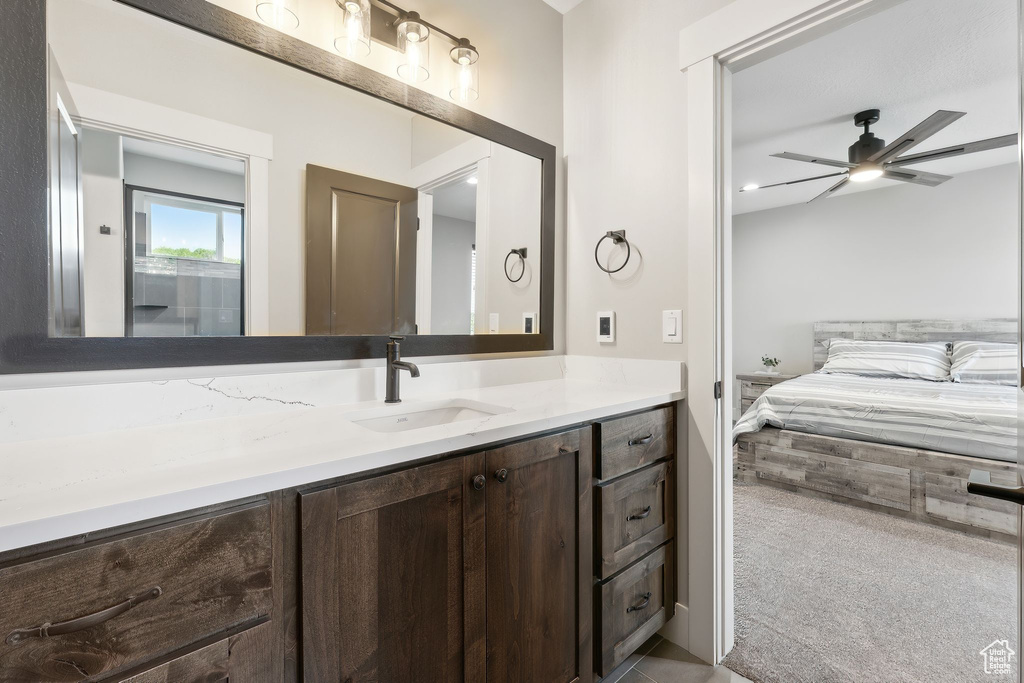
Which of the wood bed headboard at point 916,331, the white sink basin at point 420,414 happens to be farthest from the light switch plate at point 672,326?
the wood bed headboard at point 916,331

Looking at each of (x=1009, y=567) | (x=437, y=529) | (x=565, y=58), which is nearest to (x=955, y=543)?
(x=1009, y=567)

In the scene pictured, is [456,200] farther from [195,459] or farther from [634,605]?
[634,605]

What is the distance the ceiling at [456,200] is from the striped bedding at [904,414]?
266 centimetres

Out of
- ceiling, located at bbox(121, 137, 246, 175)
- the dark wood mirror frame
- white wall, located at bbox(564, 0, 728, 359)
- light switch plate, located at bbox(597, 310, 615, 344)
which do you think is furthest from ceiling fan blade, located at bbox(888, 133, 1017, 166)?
ceiling, located at bbox(121, 137, 246, 175)

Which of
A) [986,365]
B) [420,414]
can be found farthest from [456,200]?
[986,365]

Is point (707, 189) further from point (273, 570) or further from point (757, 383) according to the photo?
point (757, 383)

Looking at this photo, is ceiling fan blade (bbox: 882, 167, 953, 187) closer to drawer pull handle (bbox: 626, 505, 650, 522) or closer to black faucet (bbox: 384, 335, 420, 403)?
drawer pull handle (bbox: 626, 505, 650, 522)

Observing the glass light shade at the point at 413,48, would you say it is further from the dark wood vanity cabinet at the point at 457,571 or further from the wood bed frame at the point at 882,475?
the wood bed frame at the point at 882,475

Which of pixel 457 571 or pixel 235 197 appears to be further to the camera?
pixel 235 197

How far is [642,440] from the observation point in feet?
4.86

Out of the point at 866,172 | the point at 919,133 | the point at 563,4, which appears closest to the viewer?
the point at 563,4

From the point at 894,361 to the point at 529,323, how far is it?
13.5 feet

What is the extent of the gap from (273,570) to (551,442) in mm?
682

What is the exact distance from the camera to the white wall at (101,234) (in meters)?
1.04
